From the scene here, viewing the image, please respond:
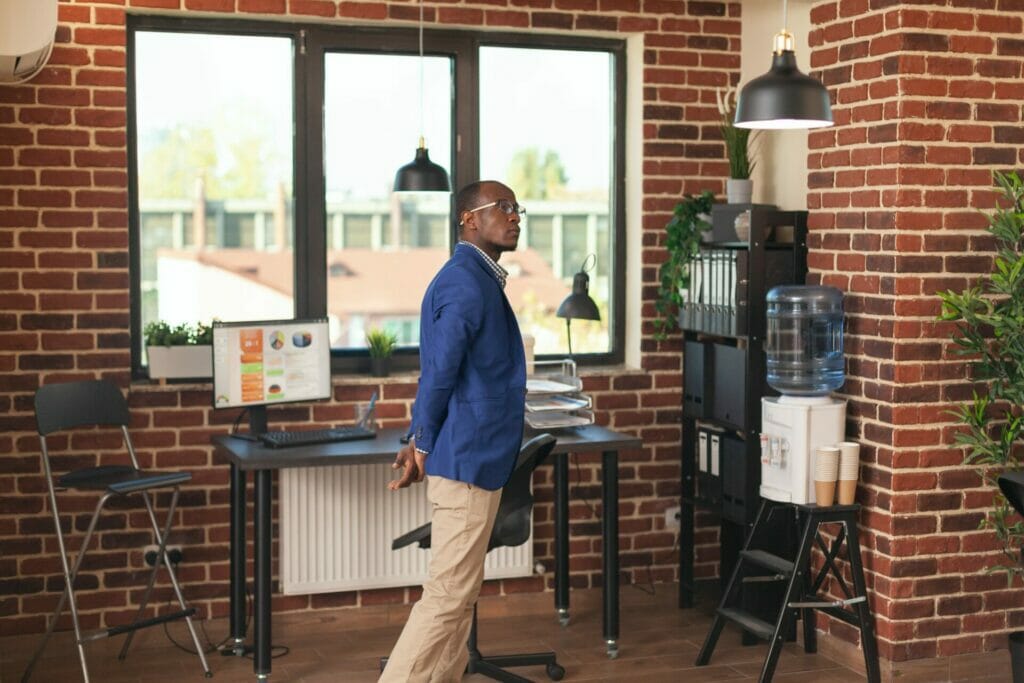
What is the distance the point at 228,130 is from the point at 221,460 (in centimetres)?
138

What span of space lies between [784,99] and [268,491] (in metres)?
2.26

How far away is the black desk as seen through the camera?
182 inches

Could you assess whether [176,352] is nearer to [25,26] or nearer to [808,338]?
[25,26]

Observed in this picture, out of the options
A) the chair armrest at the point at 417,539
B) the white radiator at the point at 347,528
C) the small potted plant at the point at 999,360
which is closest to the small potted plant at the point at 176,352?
the white radiator at the point at 347,528

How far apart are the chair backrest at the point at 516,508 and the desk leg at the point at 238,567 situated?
1.08 m

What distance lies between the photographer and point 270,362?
16.6 ft

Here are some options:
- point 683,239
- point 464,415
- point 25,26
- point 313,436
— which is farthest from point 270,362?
point 683,239

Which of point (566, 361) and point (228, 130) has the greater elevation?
point (228, 130)

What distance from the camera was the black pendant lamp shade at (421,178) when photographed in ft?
16.3

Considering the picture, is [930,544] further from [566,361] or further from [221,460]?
[221,460]

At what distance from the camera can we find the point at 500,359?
4043mm

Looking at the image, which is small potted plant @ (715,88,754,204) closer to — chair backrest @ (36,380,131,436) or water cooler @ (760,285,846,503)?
water cooler @ (760,285,846,503)

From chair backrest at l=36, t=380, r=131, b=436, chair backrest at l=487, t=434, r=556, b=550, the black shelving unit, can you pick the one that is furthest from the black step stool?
chair backrest at l=36, t=380, r=131, b=436

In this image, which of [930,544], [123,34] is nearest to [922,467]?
[930,544]
